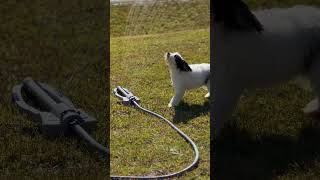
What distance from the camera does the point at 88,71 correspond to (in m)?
2.39

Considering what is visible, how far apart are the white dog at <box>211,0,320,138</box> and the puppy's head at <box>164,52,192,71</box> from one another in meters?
0.10

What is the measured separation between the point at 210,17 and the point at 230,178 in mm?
457

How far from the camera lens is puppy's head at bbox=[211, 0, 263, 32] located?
56.0 inches

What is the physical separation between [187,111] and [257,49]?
25 cm

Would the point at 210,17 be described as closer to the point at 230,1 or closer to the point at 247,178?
the point at 230,1

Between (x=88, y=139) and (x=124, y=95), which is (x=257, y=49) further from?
(x=88, y=139)

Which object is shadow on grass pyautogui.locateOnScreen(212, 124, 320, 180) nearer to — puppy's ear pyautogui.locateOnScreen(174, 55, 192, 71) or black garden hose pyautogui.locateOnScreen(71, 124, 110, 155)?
puppy's ear pyautogui.locateOnScreen(174, 55, 192, 71)

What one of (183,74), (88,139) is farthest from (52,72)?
(183,74)

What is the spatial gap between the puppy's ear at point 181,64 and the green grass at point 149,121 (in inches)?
1.4

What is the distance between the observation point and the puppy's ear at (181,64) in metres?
1.48

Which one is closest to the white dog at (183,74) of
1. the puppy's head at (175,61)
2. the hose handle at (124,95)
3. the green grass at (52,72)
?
the puppy's head at (175,61)

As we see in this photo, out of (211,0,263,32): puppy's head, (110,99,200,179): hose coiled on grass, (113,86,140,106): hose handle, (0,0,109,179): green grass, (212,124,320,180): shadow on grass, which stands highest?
(211,0,263,32): puppy's head

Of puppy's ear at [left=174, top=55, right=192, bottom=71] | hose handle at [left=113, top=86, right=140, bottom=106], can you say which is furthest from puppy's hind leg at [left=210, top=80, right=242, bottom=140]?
hose handle at [left=113, top=86, right=140, bottom=106]

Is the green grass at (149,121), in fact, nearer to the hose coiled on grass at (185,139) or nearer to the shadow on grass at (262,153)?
the hose coiled on grass at (185,139)
